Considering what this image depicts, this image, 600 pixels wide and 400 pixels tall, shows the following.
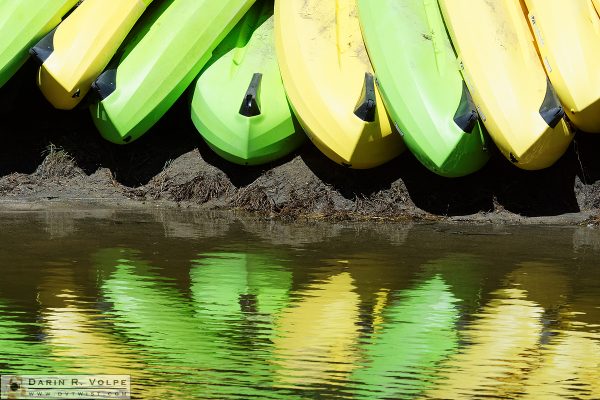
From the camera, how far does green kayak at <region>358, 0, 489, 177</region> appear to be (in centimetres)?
678

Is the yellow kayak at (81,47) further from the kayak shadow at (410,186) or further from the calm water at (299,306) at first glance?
the kayak shadow at (410,186)

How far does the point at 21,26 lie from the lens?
24.7ft

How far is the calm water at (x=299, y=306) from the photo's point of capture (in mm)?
4348

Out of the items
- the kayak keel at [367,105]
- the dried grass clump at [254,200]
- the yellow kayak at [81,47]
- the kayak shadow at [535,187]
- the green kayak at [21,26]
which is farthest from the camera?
the green kayak at [21,26]

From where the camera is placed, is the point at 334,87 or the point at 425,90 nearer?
the point at 425,90

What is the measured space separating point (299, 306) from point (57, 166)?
9.77 feet

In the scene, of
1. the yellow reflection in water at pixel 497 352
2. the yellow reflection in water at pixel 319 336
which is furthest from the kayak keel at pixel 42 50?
the yellow reflection in water at pixel 497 352

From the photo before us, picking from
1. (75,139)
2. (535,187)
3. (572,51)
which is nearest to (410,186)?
(535,187)

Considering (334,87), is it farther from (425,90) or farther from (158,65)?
(158,65)

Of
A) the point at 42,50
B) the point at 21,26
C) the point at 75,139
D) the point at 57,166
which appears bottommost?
the point at 57,166

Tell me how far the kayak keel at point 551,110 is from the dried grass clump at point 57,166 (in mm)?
3016

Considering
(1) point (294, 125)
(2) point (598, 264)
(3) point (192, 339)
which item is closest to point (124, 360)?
(3) point (192, 339)

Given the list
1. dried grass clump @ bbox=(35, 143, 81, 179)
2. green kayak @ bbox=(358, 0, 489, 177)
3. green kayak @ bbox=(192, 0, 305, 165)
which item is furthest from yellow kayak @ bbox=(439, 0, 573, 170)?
dried grass clump @ bbox=(35, 143, 81, 179)

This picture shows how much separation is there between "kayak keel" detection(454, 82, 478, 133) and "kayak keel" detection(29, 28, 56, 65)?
8.42 ft
